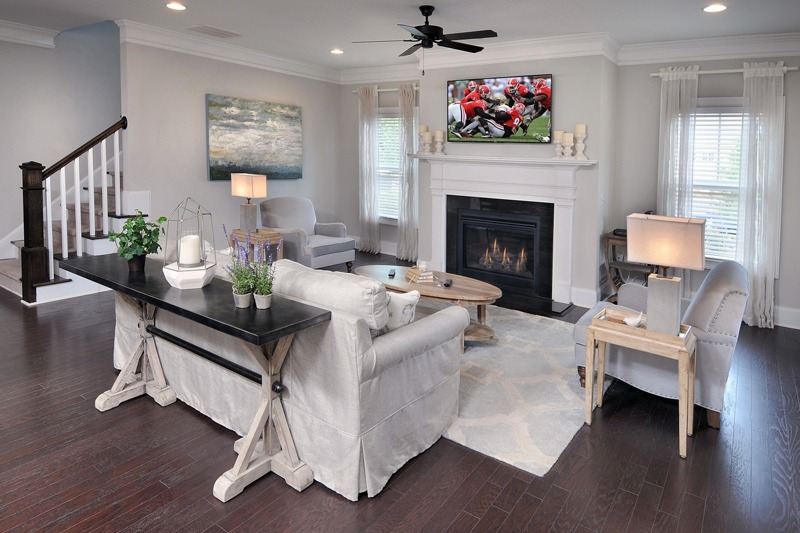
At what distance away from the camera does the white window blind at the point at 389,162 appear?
8086 millimetres

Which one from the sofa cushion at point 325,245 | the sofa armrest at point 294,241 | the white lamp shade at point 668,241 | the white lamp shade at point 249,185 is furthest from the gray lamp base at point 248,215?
the white lamp shade at point 668,241

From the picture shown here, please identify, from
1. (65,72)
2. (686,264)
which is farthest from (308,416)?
(65,72)

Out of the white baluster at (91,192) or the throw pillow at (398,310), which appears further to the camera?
the white baluster at (91,192)

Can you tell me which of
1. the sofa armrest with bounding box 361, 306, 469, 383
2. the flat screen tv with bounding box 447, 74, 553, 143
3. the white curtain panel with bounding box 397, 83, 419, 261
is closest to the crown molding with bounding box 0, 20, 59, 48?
the white curtain panel with bounding box 397, 83, 419, 261

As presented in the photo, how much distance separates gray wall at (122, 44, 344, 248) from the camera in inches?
234

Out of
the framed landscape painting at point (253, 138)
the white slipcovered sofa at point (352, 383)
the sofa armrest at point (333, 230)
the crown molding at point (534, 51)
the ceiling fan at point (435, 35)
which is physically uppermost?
the crown molding at point (534, 51)

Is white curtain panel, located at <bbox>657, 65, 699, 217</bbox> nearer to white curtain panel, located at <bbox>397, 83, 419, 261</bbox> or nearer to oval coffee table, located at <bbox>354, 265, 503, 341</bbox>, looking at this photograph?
oval coffee table, located at <bbox>354, 265, 503, 341</bbox>

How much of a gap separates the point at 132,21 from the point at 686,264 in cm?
542

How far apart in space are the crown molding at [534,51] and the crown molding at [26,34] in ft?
14.1

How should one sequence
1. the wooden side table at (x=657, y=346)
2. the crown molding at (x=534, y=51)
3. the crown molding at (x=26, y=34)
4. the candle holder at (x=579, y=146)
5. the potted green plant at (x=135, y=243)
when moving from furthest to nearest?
1. the crown molding at (x=26, y=34)
2. the candle holder at (x=579, y=146)
3. the crown molding at (x=534, y=51)
4. the potted green plant at (x=135, y=243)
5. the wooden side table at (x=657, y=346)

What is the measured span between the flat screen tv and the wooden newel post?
430 centimetres

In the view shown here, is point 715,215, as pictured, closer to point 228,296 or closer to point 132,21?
point 228,296

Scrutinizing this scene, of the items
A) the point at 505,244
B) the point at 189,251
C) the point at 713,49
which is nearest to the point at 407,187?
the point at 505,244

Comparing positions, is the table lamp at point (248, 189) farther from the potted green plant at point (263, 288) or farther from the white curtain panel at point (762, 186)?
the white curtain panel at point (762, 186)
